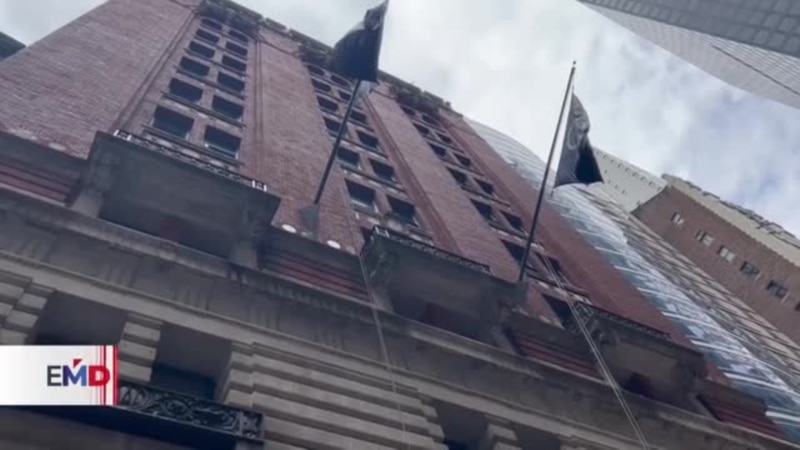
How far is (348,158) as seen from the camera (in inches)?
1238

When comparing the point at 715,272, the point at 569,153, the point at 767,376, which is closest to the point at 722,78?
the point at 715,272

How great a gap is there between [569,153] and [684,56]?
3921cm

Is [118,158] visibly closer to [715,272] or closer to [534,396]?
[534,396]

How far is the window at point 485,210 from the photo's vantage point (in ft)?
110

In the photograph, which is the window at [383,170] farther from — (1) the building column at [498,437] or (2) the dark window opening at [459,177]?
(1) the building column at [498,437]

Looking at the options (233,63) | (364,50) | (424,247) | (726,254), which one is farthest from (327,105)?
(726,254)

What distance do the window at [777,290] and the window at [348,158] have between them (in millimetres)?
32774

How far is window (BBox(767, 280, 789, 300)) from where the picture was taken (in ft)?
168

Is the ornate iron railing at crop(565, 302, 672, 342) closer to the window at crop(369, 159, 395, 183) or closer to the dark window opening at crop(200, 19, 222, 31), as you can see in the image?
the window at crop(369, 159, 395, 183)

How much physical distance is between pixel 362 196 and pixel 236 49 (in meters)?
15.9

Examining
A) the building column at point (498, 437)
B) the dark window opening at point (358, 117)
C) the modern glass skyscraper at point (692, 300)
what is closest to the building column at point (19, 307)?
the building column at point (498, 437)

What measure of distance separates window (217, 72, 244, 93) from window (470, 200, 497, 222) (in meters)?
10.7

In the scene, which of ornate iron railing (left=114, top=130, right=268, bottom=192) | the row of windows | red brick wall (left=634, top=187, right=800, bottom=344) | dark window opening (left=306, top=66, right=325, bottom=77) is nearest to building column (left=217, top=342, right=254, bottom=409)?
ornate iron railing (left=114, top=130, right=268, bottom=192)

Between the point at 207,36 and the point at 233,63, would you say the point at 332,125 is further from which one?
the point at 207,36
